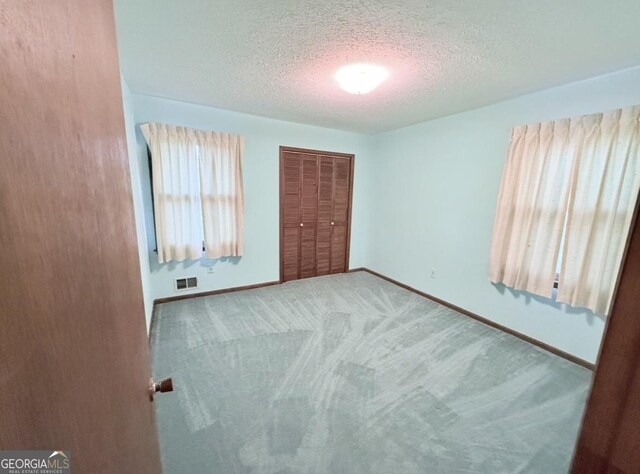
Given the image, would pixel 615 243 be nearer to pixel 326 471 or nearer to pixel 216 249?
pixel 326 471

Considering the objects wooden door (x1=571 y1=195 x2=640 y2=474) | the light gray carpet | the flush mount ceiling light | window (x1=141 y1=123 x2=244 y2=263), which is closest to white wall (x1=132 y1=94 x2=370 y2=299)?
window (x1=141 y1=123 x2=244 y2=263)

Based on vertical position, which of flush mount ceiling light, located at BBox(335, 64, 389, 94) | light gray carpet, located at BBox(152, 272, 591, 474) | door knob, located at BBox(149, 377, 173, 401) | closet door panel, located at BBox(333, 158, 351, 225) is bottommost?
light gray carpet, located at BBox(152, 272, 591, 474)

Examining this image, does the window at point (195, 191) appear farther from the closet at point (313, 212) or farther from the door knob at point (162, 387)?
the door knob at point (162, 387)

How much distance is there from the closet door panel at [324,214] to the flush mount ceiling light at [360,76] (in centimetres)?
188

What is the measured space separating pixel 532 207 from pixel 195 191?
11.8 ft

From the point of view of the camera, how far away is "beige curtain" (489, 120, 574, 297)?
227cm

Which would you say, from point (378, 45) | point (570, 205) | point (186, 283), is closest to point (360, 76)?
point (378, 45)

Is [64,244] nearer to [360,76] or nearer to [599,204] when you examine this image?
[360,76]

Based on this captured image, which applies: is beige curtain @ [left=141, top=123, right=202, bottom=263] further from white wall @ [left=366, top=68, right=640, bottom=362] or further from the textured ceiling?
white wall @ [left=366, top=68, right=640, bottom=362]

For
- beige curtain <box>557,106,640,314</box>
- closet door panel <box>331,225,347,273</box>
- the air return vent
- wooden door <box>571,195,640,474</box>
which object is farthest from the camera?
closet door panel <box>331,225,347,273</box>

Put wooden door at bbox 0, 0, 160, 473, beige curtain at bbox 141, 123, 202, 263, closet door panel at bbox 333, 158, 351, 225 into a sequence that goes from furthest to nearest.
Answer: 1. closet door panel at bbox 333, 158, 351, 225
2. beige curtain at bbox 141, 123, 202, 263
3. wooden door at bbox 0, 0, 160, 473

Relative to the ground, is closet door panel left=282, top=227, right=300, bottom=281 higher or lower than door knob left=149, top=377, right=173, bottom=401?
lower

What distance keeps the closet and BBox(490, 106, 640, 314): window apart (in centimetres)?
228

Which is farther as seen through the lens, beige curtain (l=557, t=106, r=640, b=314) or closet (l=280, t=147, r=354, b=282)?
closet (l=280, t=147, r=354, b=282)
